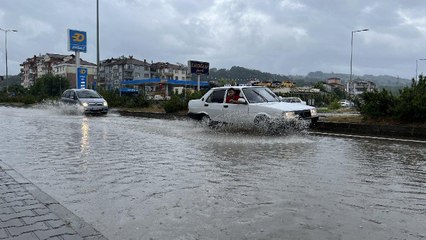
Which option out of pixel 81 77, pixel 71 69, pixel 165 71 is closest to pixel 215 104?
pixel 81 77

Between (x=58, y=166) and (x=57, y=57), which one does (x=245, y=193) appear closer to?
(x=58, y=166)

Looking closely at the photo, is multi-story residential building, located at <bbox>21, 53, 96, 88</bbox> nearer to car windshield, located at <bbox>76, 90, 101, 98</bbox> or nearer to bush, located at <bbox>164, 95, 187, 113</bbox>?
car windshield, located at <bbox>76, 90, 101, 98</bbox>

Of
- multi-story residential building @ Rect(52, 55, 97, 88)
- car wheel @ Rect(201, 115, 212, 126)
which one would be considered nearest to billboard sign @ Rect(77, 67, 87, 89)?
car wheel @ Rect(201, 115, 212, 126)

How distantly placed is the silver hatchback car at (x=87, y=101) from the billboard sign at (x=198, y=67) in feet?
22.5

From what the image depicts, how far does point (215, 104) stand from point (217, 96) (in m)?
0.30

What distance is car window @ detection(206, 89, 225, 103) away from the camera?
545 inches

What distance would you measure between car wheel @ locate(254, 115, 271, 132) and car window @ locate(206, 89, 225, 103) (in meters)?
1.90

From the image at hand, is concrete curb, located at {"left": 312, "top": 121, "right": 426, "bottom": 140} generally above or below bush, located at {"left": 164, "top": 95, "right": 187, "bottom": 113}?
below

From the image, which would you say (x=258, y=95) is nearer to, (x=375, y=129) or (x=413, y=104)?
(x=375, y=129)

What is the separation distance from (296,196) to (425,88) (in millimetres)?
10253

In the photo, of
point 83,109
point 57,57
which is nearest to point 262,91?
point 83,109

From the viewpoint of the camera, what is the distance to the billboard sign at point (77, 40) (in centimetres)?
3838

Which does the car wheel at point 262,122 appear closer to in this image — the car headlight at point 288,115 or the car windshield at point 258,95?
the car headlight at point 288,115

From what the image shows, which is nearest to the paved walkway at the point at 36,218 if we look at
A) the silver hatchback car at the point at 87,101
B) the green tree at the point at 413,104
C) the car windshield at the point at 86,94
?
the green tree at the point at 413,104
